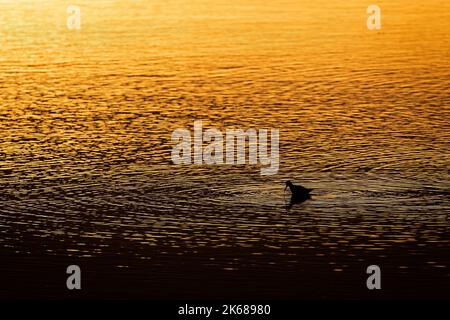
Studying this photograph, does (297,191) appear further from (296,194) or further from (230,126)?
(230,126)

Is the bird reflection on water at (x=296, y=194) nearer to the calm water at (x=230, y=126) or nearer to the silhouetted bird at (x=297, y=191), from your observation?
the silhouetted bird at (x=297, y=191)

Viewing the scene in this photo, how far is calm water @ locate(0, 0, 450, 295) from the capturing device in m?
25.0

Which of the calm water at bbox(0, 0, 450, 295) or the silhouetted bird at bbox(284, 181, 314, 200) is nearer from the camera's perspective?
the calm water at bbox(0, 0, 450, 295)

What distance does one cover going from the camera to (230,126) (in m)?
35.7

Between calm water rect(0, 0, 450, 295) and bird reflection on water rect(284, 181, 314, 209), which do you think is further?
bird reflection on water rect(284, 181, 314, 209)

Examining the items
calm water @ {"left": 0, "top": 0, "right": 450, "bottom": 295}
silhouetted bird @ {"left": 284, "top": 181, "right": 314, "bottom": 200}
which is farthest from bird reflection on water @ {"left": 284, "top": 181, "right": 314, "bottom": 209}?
calm water @ {"left": 0, "top": 0, "right": 450, "bottom": 295}

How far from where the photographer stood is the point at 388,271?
23141 mm

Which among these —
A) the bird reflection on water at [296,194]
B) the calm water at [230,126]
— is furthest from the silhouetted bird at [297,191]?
the calm water at [230,126]

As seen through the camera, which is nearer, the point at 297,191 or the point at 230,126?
the point at 297,191

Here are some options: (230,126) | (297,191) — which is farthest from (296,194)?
(230,126)

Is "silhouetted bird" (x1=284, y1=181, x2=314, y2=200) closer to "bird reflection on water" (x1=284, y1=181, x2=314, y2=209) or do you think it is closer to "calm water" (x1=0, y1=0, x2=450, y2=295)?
"bird reflection on water" (x1=284, y1=181, x2=314, y2=209)

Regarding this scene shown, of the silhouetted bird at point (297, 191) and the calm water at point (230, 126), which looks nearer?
the calm water at point (230, 126)

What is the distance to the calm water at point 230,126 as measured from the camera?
82.1ft

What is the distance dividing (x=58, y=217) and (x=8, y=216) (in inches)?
54.4
